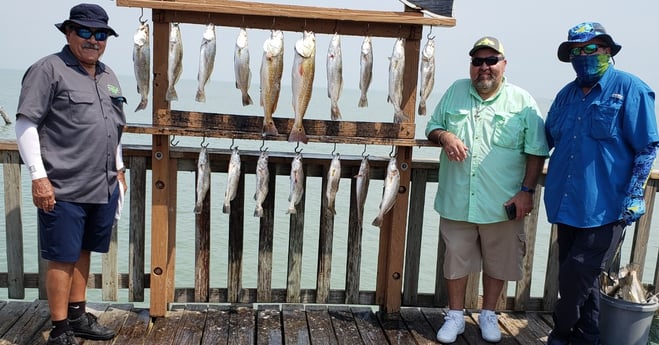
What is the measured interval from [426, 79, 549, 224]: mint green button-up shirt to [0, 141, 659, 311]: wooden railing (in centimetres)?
51

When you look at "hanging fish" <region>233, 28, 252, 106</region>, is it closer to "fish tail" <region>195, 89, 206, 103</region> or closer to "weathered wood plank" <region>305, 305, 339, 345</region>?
"fish tail" <region>195, 89, 206, 103</region>

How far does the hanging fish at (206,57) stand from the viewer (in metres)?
3.29

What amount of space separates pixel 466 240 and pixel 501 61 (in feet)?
3.81

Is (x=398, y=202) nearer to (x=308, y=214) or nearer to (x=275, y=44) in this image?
(x=275, y=44)

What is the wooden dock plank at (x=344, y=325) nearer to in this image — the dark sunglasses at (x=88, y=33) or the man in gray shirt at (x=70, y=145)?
the man in gray shirt at (x=70, y=145)

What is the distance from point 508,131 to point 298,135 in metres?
1.30

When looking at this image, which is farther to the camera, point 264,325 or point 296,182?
point 264,325

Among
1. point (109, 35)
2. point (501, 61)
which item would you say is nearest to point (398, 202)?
point (501, 61)

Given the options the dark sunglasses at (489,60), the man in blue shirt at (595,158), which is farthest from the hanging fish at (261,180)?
the man in blue shirt at (595,158)

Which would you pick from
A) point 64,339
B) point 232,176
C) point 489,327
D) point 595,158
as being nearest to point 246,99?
point 232,176

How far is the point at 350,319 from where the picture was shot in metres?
3.86

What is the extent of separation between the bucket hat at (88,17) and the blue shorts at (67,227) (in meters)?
0.96

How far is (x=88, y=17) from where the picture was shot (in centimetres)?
296

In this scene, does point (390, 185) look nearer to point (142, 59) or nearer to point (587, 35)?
point (587, 35)
